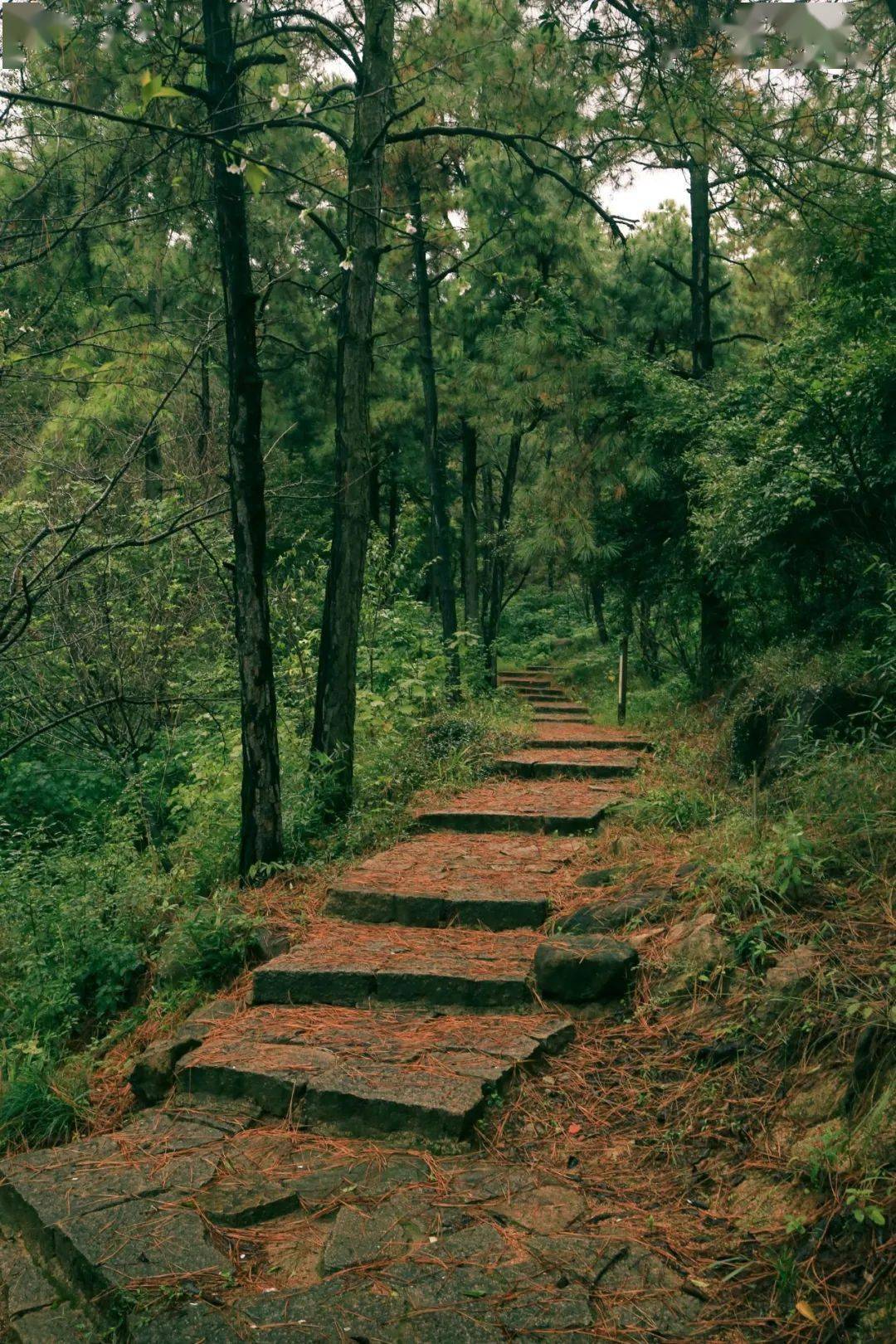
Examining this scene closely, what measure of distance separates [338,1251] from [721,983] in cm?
187

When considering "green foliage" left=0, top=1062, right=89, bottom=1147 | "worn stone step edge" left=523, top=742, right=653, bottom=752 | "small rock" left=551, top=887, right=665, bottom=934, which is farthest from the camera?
"worn stone step edge" left=523, top=742, right=653, bottom=752

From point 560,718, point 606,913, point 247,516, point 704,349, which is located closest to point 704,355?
point 704,349

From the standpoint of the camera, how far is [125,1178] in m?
3.50

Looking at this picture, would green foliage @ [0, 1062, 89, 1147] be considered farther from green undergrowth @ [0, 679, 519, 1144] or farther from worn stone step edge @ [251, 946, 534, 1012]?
worn stone step edge @ [251, 946, 534, 1012]

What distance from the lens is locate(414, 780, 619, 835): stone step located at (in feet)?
23.9

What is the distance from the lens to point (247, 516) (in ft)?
21.5

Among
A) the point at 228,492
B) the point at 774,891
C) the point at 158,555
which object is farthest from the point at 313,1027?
the point at 158,555

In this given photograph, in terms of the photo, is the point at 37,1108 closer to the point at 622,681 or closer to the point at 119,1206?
the point at 119,1206

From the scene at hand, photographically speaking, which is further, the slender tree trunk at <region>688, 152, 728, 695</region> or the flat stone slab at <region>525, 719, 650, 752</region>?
the slender tree trunk at <region>688, 152, 728, 695</region>

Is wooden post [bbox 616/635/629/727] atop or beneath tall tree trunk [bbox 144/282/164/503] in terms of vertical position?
beneath

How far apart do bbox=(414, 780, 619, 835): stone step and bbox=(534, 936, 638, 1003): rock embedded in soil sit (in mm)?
2606

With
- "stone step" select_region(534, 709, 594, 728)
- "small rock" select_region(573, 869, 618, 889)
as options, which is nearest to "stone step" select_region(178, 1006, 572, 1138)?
"small rock" select_region(573, 869, 618, 889)

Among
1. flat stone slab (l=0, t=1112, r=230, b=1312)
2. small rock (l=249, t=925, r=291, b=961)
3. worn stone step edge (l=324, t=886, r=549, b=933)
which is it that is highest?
worn stone step edge (l=324, t=886, r=549, b=933)

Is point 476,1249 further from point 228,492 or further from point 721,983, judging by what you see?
point 228,492
